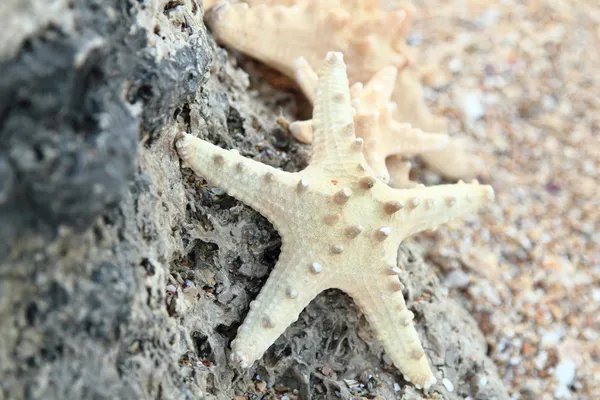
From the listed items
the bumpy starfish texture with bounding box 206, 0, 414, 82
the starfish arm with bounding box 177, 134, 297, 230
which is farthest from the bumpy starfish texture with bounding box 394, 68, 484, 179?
the starfish arm with bounding box 177, 134, 297, 230

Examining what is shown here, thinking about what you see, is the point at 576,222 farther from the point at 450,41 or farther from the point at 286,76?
the point at 286,76

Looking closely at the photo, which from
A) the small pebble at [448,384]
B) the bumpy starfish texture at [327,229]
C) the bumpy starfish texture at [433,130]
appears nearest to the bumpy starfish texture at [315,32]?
the bumpy starfish texture at [433,130]

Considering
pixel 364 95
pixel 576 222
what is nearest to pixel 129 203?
pixel 364 95

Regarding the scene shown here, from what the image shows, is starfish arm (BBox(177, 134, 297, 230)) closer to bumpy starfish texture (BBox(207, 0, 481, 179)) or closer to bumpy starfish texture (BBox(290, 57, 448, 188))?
bumpy starfish texture (BBox(290, 57, 448, 188))

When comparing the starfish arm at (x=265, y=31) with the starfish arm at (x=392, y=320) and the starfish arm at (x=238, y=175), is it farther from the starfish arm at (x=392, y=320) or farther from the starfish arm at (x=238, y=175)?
the starfish arm at (x=392, y=320)

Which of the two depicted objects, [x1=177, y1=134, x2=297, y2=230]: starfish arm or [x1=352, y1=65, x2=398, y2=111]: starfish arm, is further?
[x1=352, y1=65, x2=398, y2=111]: starfish arm
